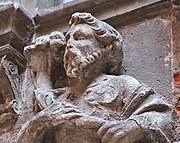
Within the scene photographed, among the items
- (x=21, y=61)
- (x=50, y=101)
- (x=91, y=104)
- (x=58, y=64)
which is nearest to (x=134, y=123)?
(x=91, y=104)

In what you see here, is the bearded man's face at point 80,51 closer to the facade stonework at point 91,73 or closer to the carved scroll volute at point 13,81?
the facade stonework at point 91,73

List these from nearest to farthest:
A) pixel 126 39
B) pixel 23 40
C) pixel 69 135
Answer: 1. pixel 69 135
2. pixel 126 39
3. pixel 23 40

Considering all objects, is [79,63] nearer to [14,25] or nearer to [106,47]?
[106,47]

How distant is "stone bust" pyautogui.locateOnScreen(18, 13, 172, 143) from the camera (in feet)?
7.48

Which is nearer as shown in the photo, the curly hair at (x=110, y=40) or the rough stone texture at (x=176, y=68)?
the rough stone texture at (x=176, y=68)

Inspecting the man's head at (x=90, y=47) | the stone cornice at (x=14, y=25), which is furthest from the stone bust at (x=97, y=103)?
the stone cornice at (x=14, y=25)

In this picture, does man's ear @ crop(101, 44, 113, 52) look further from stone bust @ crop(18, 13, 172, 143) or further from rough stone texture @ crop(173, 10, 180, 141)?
rough stone texture @ crop(173, 10, 180, 141)

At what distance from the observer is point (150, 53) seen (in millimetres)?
2725

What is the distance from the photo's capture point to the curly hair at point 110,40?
103 inches

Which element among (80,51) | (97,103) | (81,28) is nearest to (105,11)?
(81,28)

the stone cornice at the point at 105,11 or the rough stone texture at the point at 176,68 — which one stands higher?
the stone cornice at the point at 105,11

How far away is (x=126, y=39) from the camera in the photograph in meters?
2.84

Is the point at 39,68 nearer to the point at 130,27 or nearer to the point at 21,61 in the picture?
the point at 21,61

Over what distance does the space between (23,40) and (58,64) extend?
0.34m
